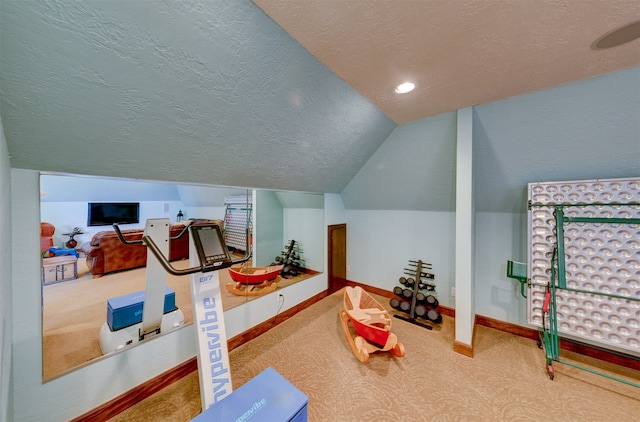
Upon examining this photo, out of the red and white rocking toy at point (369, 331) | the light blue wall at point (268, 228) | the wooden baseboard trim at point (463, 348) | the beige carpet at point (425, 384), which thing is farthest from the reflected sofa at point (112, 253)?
the wooden baseboard trim at point (463, 348)

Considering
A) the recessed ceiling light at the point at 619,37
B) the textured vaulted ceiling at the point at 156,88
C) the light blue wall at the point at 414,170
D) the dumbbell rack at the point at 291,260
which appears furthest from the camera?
the dumbbell rack at the point at 291,260

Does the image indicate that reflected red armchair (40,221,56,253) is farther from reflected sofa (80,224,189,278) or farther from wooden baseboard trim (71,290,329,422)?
wooden baseboard trim (71,290,329,422)

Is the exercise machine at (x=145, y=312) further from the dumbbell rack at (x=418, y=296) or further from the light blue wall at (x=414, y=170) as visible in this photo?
the dumbbell rack at (x=418, y=296)

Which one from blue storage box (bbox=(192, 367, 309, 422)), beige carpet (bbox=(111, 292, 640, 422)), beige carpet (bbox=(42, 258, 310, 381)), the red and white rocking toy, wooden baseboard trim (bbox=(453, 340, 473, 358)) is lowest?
beige carpet (bbox=(111, 292, 640, 422))

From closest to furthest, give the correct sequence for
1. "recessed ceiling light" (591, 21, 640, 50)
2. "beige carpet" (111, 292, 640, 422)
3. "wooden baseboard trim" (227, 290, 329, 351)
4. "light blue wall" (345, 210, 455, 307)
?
1. "recessed ceiling light" (591, 21, 640, 50)
2. "beige carpet" (111, 292, 640, 422)
3. "wooden baseboard trim" (227, 290, 329, 351)
4. "light blue wall" (345, 210, 455, 307)

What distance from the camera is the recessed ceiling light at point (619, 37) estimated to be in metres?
1.25

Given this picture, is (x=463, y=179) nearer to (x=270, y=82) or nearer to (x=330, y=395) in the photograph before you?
(x=270, y=82)

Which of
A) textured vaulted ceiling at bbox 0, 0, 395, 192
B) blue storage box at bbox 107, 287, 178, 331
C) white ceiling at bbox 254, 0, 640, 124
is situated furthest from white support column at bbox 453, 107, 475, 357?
blue storage box at bbox 107, 287, 178, 331

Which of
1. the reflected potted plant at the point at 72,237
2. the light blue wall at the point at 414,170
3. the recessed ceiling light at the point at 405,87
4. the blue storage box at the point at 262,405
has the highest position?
the recessed ceiling light at the point at 405,87

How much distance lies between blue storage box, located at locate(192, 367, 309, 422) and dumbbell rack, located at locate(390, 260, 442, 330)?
6.64 feet

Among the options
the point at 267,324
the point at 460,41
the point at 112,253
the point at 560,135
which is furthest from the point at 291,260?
the point at 560,135

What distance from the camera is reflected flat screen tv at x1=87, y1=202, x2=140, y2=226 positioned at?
188 centimetres

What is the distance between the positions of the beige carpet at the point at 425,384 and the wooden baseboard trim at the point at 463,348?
0.05 meters

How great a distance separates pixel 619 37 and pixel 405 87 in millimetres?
1234
